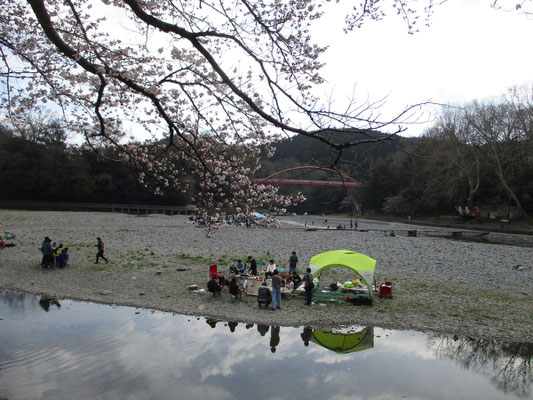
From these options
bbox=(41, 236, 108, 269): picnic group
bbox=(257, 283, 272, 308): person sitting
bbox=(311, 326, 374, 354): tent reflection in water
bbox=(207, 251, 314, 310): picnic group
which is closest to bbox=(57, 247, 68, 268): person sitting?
bbox=(41, 236, 108, 269): picnic group

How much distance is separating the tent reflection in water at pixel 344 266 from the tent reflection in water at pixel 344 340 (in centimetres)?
204

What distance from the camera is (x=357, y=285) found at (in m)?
12.2

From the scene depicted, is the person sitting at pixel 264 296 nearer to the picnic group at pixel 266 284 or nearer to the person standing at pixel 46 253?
the picnic group at pixel 266 284

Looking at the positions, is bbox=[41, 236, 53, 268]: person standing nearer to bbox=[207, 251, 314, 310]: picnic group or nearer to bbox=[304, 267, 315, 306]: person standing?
bbox=[207, 251, 314, 310]: picnic group

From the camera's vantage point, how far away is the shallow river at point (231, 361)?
632cm

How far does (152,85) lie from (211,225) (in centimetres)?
307

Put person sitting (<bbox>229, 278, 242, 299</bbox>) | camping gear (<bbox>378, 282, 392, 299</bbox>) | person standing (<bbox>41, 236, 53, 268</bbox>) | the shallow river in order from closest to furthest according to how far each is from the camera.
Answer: the shallow river → person sitting (<bbox>229, 278, 242, 299</bbox>) → camping gear (<bbox>378, 282, 392, 299</bbox>) → person standing (<bbox>41, 236, 53, 268</bbox>)

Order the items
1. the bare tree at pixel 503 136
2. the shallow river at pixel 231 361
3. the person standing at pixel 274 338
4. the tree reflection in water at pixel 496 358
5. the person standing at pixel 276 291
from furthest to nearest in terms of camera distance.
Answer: the bare tree at pixel 503 136, the person standing at pixel 276 291, the person standing at pixel 274 338, the tree reflection in water at pixel 496 358, the shallow river at pixel 231 361

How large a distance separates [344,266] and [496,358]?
433 cm

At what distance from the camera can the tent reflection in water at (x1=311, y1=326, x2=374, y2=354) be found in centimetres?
830

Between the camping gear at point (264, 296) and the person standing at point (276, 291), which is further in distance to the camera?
the camping gear at point (264, 296)

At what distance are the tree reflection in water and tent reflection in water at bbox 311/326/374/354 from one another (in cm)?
151

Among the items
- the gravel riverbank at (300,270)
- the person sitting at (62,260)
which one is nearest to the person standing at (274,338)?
the gravel riverbank at (300,270)

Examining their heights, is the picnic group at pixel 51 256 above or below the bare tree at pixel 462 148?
below
